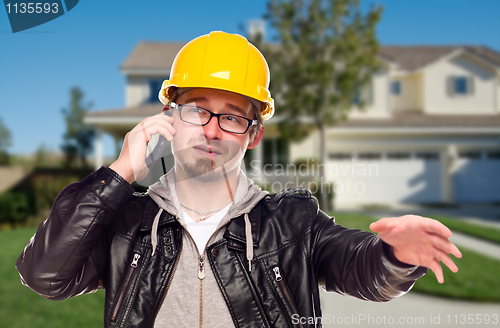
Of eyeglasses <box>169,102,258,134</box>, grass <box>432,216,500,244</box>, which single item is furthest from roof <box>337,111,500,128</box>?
eyeglasses <box>169,102,258,134</box>

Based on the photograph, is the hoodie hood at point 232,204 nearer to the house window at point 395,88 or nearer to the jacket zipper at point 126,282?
the jacket zipper at point 126,282

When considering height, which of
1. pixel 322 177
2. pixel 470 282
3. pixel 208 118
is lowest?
pixel 470 282

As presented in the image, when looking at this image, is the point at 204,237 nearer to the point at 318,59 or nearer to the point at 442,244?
the point at 442,244

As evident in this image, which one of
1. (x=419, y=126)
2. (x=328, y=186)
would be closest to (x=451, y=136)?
(x=419, y=126)

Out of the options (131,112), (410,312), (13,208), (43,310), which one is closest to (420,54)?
(131,112)

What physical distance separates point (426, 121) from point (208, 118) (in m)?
14.1

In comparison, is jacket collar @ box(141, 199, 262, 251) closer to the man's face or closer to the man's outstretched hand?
the man's face

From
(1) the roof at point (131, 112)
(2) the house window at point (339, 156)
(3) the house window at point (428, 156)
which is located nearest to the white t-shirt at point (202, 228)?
(1) the roof at point (131, 112)

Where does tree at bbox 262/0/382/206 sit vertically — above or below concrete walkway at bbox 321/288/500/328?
above

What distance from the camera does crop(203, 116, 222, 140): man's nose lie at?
4.69 feet

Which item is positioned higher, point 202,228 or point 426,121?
point 426,121

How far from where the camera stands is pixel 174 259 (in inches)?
54.5

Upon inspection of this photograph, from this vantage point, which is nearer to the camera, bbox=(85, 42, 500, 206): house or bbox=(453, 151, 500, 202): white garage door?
bbox=(85, 42, 500, 206): house

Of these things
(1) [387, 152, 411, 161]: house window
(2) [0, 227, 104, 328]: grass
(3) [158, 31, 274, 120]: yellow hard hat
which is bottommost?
(2) [0, 227, 104, 328]: grass
